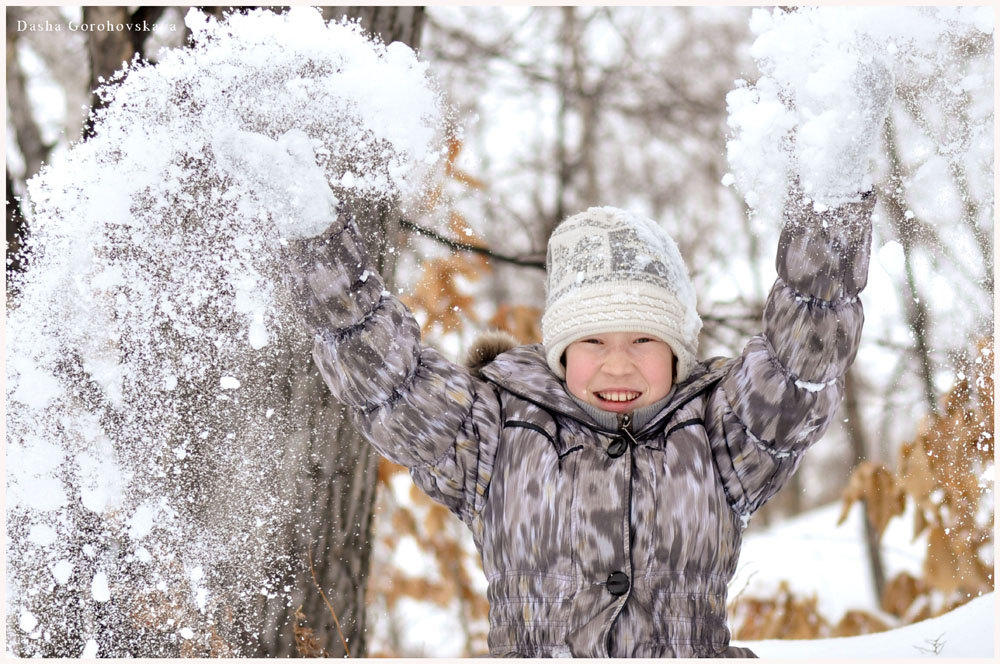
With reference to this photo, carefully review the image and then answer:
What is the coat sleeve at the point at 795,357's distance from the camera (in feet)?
5.22

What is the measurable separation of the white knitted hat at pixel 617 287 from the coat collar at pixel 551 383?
0.12 ft

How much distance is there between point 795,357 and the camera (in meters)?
1.63

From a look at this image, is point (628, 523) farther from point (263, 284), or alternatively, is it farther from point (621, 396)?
point (263, 284)

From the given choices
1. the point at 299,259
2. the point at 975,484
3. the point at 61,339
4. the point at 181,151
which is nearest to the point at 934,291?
the point at 975,484

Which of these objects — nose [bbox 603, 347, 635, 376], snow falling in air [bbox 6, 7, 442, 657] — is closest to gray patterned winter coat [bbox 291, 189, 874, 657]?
nose [bbox 603, 347, 635, 376]

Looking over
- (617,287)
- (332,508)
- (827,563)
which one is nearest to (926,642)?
(617,287)

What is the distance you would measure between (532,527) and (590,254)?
0.57 meters

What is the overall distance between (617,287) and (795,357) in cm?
37

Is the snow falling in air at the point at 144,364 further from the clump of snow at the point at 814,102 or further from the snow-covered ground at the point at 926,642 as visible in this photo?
the snow-covered ground at the point at 926,642

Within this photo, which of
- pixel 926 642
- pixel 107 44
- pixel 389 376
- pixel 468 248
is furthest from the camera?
pixel 468 248

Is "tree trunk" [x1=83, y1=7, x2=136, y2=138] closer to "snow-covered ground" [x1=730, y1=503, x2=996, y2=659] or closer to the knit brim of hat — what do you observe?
the knit brim of hat

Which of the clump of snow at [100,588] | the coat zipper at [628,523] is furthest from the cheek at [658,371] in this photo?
the clump of snow at [100,588]

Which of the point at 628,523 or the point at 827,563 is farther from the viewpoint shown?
the point at 827,563

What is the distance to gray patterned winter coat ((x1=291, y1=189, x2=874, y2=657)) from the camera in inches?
63.9
